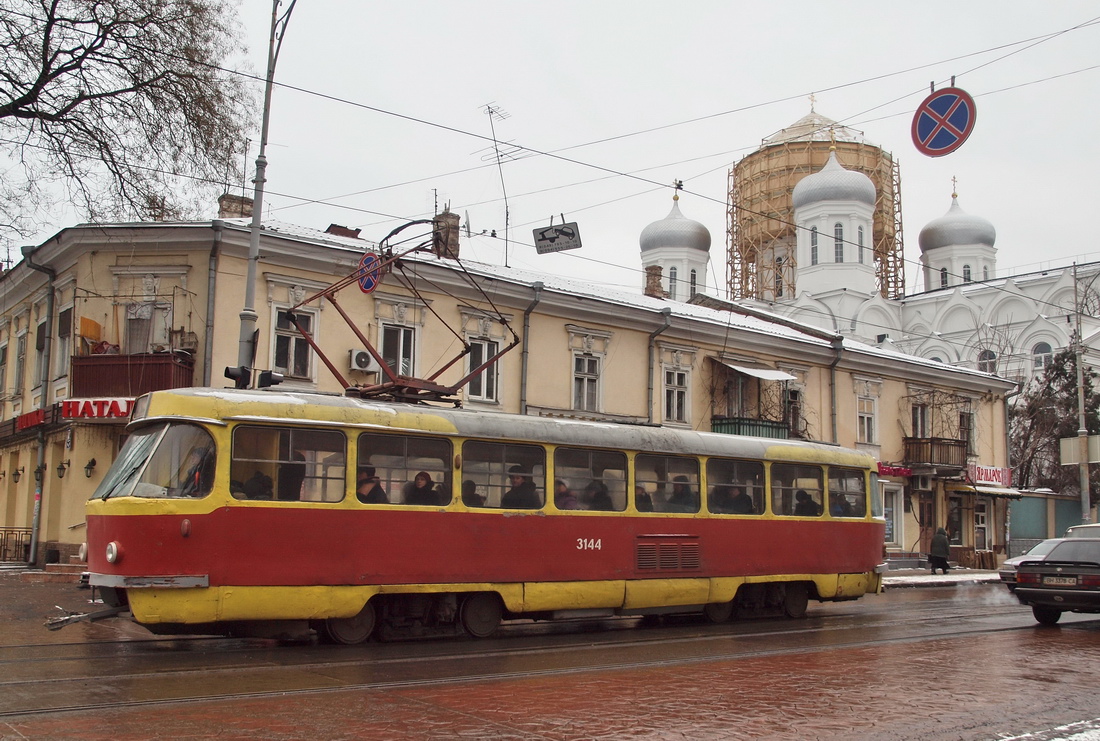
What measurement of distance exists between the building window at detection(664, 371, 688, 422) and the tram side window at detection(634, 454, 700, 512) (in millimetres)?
13536

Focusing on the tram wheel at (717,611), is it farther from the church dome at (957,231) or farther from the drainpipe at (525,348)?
the church dome at (957,231)

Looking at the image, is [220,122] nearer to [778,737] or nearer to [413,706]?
[413,706]

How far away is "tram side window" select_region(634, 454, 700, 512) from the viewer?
14.6 m

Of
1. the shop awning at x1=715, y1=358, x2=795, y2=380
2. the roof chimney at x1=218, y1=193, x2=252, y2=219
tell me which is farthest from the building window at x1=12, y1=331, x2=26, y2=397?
the shop awning at x1=715, y1=358, x2=795, y2=380

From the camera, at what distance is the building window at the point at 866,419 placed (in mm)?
34156

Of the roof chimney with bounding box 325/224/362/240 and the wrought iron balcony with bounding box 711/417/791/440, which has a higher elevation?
the roof chimney with bounding box 325/224/362/240

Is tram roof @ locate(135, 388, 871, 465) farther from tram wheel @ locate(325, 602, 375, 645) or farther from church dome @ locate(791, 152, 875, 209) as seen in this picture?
church dome @ locate(791, 152, 875, 209)

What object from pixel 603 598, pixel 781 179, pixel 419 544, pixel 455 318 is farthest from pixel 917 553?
pixel 781 179

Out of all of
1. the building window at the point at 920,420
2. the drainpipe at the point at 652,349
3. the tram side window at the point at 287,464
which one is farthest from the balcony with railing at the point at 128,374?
the building window at the point at 920,420

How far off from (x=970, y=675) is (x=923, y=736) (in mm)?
3264

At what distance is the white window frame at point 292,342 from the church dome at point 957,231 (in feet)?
217

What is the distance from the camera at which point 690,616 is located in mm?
16812

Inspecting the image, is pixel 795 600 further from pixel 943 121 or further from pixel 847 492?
pixel 943 121

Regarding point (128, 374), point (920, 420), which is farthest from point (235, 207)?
point (920, 420)
